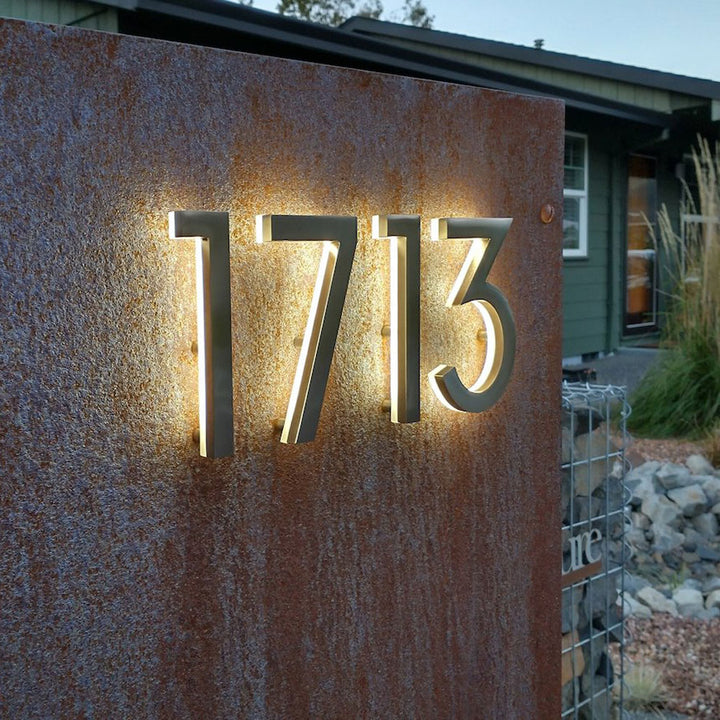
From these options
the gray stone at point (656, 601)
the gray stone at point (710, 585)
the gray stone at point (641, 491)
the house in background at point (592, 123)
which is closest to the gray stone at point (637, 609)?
the gray stone at point (656, 601)

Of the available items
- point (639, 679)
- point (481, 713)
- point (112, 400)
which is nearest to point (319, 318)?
point (112, 400)

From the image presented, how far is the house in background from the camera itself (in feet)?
21.8

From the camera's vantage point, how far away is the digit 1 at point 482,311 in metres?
1.97

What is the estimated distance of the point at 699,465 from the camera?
5.47 meters

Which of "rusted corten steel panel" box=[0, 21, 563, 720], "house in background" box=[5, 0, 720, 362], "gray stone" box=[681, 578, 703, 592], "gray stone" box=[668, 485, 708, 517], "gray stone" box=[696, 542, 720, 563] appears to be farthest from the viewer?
"house in background" box=[5, 0, 720, 362]

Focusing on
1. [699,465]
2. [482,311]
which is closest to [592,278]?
[699,465]

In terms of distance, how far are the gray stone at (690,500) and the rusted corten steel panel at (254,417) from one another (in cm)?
291

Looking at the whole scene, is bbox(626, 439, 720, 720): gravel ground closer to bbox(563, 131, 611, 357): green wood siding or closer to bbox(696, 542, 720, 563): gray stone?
bbox(696, 542, 720, 563): gray stone

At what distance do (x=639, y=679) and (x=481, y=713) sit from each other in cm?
126

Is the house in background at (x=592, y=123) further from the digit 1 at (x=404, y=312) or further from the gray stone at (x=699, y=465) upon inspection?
the digit 1 at (x=404, y=312)

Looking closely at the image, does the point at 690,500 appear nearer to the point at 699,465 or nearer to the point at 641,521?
the point at 641,521

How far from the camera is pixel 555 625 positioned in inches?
93.1

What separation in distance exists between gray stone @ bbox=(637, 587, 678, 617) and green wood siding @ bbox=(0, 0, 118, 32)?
457 centimetres

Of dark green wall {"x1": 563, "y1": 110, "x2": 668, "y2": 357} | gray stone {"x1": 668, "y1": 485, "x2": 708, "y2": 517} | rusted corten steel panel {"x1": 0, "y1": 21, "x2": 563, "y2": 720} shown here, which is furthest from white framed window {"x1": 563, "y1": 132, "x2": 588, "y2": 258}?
rusted corten steel panel {"x1": 0, "y1": 21, "x2": 563, "y2": 720}
